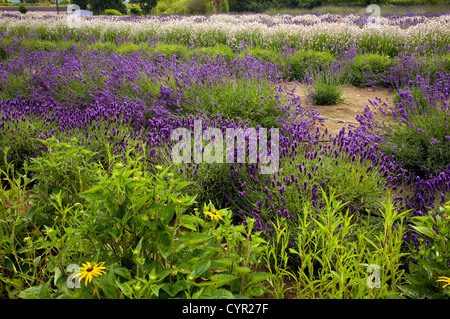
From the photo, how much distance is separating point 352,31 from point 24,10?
A: 2617 centimetres

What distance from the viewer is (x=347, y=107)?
15.3 feet

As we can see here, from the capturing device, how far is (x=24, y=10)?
24.9 metres

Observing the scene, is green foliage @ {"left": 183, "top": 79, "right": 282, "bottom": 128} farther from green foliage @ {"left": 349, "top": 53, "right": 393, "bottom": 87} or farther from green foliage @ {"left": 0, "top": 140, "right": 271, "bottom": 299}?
green foliage @ {"left": 349, "top": 53, "right": 393, "bottom": 87}

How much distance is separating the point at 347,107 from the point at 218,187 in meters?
2.88

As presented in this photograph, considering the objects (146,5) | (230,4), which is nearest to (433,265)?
(230,4)

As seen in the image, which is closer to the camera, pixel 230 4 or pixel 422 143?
pixel 422 143

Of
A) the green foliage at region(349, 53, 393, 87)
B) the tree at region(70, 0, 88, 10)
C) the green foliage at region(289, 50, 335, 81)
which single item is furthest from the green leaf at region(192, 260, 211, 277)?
the tree at region(70, 0, 88, 10)

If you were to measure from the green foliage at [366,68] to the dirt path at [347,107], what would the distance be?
0.20 metres

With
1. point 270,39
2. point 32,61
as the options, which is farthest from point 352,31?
point 32,61

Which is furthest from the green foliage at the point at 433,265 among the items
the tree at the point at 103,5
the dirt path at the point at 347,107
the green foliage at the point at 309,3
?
the tree at the point at 103,5

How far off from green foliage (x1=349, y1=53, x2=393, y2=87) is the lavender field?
4 cm

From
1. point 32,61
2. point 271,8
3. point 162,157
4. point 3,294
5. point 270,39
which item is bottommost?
point 3,294

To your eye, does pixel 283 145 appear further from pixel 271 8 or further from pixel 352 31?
pixel 271 8

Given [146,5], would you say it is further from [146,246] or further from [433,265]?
[433,265]
